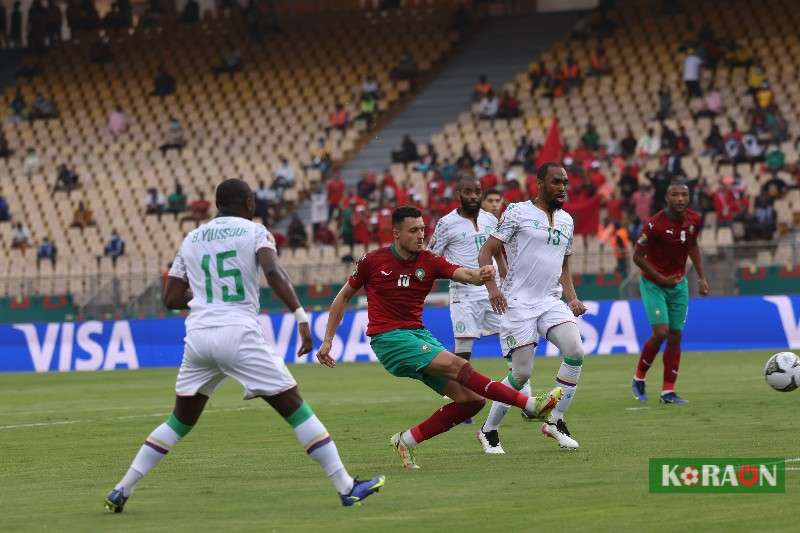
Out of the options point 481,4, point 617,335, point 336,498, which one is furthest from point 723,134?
point 336,498

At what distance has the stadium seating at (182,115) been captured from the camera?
44312 mm

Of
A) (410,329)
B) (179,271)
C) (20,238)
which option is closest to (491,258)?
(410,329)

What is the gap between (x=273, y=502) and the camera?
10.5 meters

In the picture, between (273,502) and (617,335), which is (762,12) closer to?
(617,335)

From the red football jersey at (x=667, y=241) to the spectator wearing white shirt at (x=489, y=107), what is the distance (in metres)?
25.2

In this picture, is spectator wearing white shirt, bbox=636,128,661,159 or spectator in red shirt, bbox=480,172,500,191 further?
spectator wearing white shirt, bbox=636,128,661,159

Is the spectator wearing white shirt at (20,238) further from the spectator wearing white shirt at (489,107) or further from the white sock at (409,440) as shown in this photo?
the white sock at (409,440)

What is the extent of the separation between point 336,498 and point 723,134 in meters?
→ 28.9

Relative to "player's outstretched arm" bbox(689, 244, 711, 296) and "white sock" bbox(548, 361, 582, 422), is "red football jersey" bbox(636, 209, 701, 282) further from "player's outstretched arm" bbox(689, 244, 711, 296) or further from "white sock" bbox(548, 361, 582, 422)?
"white sock" bbox(548, 361, 582, 422)

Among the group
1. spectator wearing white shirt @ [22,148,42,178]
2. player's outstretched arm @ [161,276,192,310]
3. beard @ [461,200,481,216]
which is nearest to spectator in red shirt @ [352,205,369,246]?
spectator wearing white shirt @ [22,148,42,178]

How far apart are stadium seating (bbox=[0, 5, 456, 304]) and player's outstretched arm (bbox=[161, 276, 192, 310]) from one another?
31021 millimetres

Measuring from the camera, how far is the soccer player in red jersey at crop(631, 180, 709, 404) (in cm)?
1792

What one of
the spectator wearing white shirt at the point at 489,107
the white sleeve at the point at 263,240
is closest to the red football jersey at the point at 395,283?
the white sleeve at the point at 263,240

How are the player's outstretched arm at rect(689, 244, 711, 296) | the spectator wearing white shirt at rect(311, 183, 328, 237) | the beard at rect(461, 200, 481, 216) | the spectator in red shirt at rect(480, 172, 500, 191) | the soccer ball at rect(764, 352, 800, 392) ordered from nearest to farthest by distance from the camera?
the soccer ball at rect(764, 352, 800, 392)
the beard at rect(461, 200, 481, 216)
the player's outstretched arm at rect(689, 244, 711, 296)
the spectator in red shirt at rect(480, 172, 500, 191)
the spectator wearing white shirt at rect(311, 183, 328, 237)
